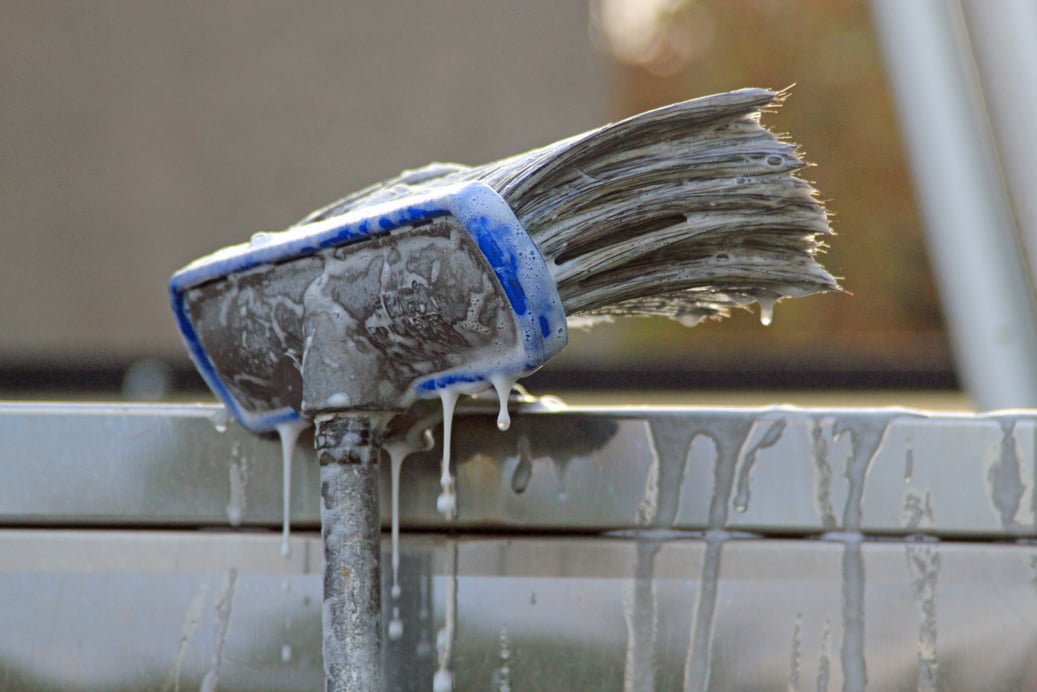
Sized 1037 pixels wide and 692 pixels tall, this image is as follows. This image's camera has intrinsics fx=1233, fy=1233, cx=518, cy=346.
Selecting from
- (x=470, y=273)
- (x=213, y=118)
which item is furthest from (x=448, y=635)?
(x=213, y=118)

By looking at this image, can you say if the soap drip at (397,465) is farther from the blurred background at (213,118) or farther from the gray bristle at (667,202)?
the blurred background at (213,118)

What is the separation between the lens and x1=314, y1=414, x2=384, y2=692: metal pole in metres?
1.24

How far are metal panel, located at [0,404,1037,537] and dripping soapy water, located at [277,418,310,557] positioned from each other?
19mm

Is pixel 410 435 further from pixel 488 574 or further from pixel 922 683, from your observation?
pixel 922 683

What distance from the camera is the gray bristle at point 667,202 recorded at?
1.22m

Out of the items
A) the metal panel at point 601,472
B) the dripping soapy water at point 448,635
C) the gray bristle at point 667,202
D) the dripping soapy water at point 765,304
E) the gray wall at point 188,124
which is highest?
the gray wall at point 188,124

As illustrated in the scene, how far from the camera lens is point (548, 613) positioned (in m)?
1.37

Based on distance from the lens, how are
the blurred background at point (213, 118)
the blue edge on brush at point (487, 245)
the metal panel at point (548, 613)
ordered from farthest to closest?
the blurred background at point (213, 118) < the metal panel at point (548, 613) < the blue edge on brush at point (487, 245)

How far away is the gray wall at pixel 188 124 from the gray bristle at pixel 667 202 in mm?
7185

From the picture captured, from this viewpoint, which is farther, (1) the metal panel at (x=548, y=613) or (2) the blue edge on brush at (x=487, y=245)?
(1) the metal panel at (x=548, y=613)

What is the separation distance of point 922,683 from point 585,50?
7678 mm

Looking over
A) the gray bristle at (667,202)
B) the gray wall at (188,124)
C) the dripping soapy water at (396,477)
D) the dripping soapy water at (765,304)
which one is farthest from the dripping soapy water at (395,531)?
the gray wall at (188,124)

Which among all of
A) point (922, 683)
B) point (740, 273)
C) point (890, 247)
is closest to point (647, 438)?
point (740, 273)

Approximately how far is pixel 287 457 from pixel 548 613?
1.12ft
